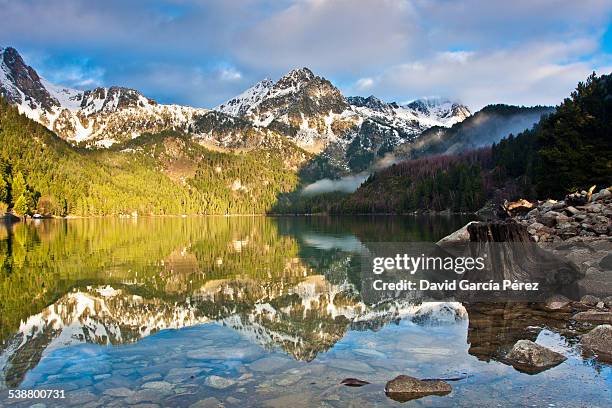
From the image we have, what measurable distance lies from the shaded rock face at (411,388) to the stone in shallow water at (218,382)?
3.40m

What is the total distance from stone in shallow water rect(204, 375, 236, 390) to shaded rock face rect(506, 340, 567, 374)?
21.1ft

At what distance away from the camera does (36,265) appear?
29.9 m

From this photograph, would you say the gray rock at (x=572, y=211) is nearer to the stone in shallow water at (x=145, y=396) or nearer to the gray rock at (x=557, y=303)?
the gray rock at (x=557, y=303)

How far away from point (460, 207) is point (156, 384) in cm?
18804

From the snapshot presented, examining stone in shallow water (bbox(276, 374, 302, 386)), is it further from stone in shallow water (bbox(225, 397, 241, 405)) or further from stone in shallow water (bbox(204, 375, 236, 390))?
stone in shallow water (bbox(225, 397, 241, 405))

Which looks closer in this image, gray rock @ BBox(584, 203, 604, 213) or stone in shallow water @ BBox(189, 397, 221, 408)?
stone in shallow water @ BBox(189, 397, 221, 408)

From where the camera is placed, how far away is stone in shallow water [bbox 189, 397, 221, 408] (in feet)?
28.7

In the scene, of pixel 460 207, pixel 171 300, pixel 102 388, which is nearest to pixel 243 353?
pixel 102 388

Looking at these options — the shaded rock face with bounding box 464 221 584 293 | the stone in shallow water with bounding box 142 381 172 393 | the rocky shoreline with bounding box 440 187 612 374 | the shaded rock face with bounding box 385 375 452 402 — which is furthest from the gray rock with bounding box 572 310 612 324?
the stone in shallow water with bounding box 142 381 172 393

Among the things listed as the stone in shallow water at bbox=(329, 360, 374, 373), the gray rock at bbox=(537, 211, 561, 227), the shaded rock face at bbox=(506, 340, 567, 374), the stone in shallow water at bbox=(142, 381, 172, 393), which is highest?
the gray rock at bbox=(537, 211, 561, 227)

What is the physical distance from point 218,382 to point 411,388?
13.6ft

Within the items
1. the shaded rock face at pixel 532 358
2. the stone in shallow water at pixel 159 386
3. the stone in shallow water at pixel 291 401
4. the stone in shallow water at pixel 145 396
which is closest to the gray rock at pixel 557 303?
the shaded rock face at pixel 532 358

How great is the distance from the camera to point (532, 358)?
10.6 metres

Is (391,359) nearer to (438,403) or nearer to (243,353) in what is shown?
(438,403)
